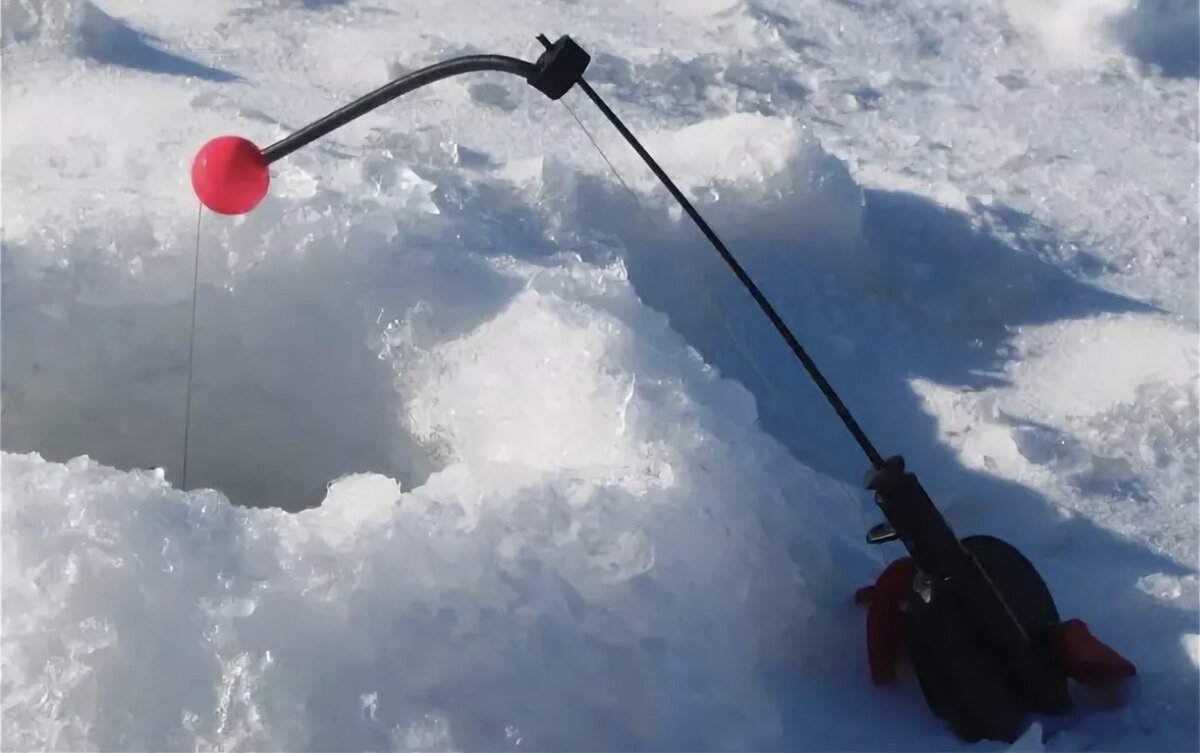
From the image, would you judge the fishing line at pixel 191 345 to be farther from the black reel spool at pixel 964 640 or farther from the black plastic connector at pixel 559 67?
the black reel spool at pixel 964 640

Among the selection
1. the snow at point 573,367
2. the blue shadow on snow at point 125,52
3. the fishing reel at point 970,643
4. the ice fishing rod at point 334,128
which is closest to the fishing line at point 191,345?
the snow at point 573,367

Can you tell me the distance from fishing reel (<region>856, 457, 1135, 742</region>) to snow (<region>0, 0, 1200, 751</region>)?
6 cm

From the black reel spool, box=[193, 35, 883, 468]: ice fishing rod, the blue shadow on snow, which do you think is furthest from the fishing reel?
the blue shadow on snow

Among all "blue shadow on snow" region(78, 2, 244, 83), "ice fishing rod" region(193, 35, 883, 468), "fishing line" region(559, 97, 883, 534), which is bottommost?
"blue shadow on snow" region(78, 2, 244, 83)

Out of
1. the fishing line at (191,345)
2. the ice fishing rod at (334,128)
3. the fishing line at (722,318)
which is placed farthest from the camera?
the fishing line at (722,318)

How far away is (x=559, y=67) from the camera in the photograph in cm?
182

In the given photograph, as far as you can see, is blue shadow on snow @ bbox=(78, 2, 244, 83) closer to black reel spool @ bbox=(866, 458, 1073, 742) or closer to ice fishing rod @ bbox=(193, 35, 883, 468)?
ice fishing rod @ bbox=(193, 35, 883, 468)

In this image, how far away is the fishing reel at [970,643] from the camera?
1753mm

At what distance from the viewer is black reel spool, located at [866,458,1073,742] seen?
1753 mm

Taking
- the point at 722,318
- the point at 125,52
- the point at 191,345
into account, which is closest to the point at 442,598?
the point at 191,345

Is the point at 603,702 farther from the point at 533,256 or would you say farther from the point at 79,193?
the point at 79,193

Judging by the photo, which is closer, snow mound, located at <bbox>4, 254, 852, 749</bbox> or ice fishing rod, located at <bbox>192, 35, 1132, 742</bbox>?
snow mound, located at <bbox>4, 254, 852, 749</bbox>

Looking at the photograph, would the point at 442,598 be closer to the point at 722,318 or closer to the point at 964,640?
the point at 964,640

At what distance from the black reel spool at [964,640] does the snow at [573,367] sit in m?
0.06
